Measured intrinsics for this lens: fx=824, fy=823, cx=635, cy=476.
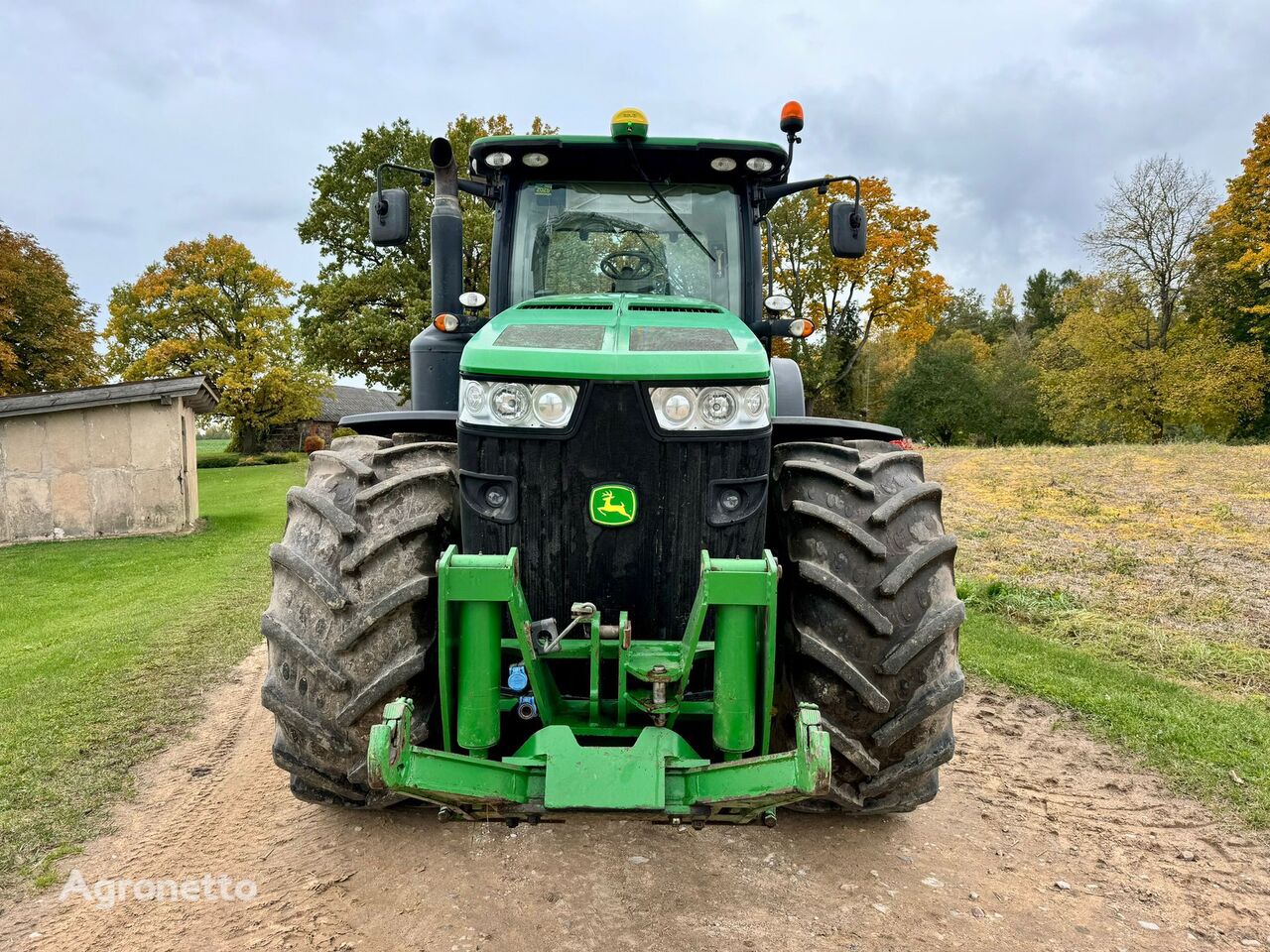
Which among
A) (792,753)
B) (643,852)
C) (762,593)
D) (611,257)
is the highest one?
(611,257)

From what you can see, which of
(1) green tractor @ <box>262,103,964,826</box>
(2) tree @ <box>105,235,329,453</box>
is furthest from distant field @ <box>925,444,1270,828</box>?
(2) tree @ <box>105,235,329,453</box>

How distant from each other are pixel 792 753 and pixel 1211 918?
196 cm

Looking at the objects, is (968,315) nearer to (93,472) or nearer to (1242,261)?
(1242,261)

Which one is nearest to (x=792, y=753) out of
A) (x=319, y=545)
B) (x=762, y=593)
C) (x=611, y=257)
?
(x=762, y=593)

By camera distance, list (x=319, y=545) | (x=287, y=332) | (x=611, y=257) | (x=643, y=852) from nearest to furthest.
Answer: (x=319, y=545)
(x=643, y=852)
(x=611, y=257)
(x=287, y=332)

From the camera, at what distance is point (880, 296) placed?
32469mm

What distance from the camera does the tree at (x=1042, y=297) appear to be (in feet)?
219

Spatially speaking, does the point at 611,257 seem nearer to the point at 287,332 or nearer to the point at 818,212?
the point at 818,212

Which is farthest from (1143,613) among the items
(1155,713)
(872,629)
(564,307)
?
(564,307)

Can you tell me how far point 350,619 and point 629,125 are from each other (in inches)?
93.7

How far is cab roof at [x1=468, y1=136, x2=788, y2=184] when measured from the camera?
3828 millimetres

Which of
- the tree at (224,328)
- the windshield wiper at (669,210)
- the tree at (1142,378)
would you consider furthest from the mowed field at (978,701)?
the tree at (224,328)

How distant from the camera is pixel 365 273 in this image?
29.2 m

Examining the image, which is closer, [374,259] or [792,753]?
[792,753]
